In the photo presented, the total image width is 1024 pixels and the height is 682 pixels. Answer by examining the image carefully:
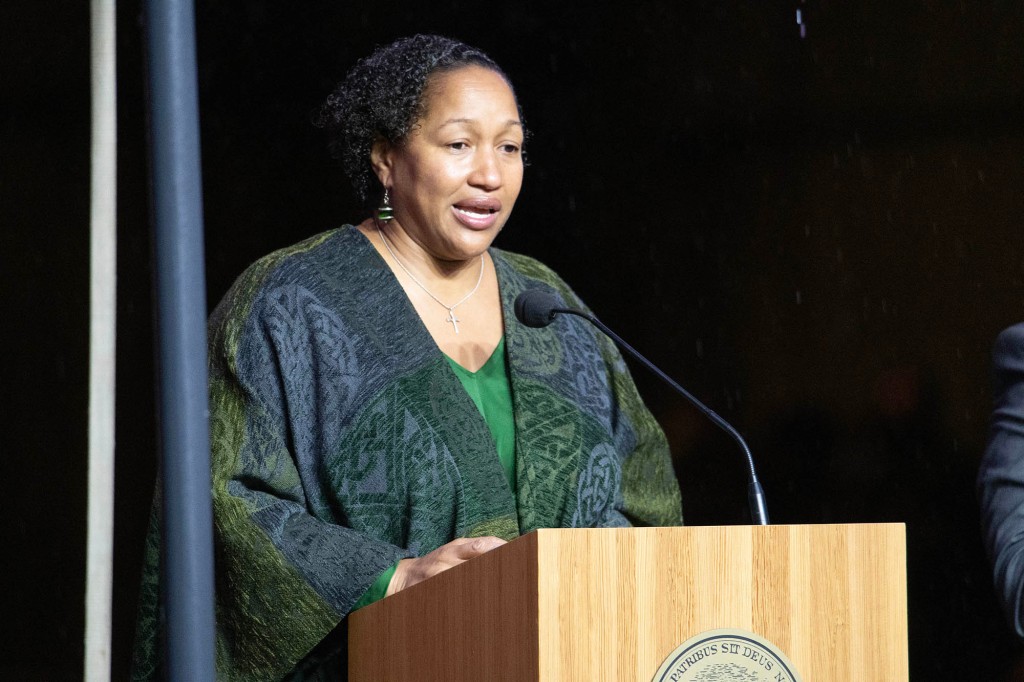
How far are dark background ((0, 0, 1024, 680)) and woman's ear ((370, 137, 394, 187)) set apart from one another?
32.2 inches

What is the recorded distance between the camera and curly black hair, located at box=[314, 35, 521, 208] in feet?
7.18

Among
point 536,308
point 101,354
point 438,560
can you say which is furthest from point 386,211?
point 438,560

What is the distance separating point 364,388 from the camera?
200 cm

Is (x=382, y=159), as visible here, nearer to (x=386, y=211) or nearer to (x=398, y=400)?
(x=386, y=211)

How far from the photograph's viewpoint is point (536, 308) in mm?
1844

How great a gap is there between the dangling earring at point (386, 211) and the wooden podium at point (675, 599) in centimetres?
99

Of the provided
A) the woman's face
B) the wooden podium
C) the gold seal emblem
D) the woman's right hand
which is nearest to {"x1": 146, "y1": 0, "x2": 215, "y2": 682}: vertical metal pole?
the wooden podium

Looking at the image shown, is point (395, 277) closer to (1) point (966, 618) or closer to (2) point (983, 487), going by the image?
(2) point (983, 487)

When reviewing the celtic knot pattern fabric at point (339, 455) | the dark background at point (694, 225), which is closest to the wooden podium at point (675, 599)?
the celtic knot pattern fabric at point (339, 455)

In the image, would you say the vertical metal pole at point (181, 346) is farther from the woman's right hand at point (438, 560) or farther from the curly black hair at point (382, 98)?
the curly black hair at point (382, 98)

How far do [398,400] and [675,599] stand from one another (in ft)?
2.85

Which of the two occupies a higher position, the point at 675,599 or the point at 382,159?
the point at 382,159

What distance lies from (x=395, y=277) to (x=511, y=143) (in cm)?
29

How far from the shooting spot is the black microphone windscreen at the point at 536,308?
6.04 feet
